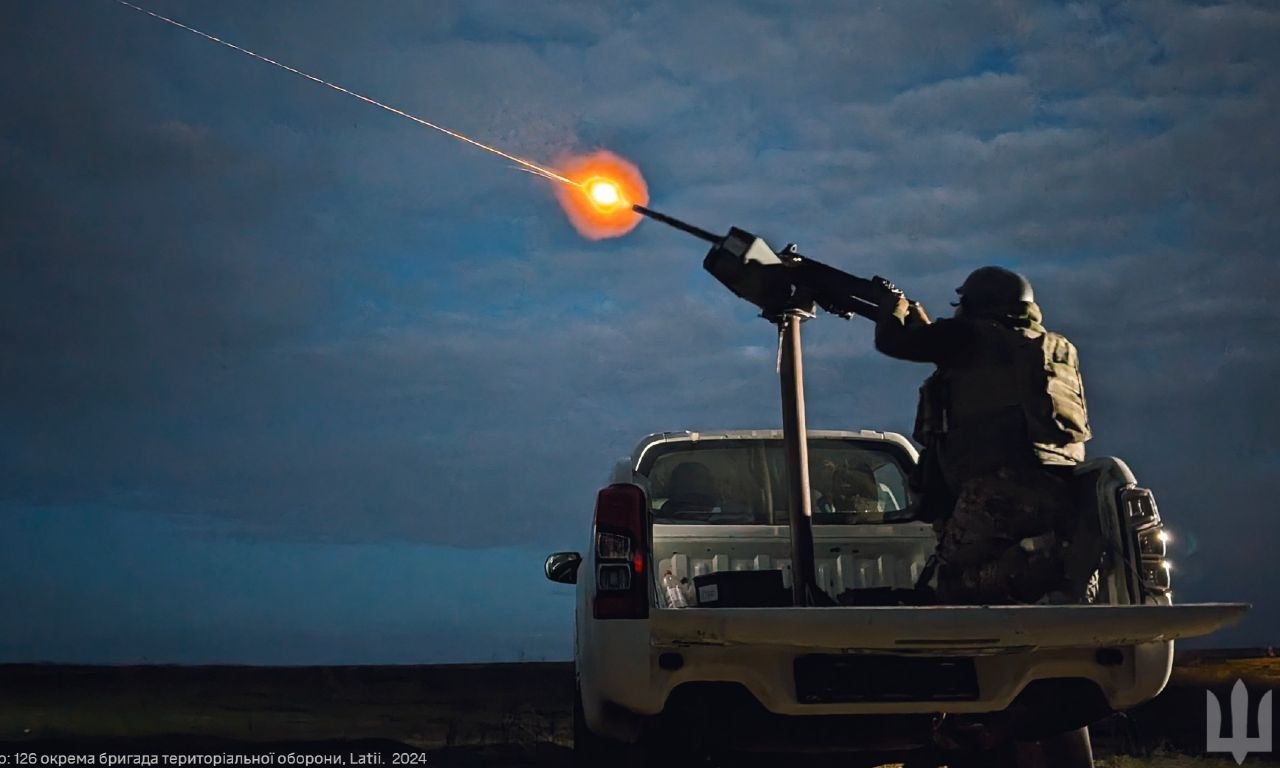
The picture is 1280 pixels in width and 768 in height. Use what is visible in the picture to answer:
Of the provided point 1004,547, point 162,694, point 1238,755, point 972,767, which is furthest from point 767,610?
point 162,694

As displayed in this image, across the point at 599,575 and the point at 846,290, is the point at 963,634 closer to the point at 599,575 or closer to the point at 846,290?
the point at 599,575

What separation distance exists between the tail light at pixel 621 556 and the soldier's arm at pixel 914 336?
1414 mm

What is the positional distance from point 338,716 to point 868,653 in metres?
8.64

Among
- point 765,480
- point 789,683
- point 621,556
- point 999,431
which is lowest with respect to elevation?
point 789,683

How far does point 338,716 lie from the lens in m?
11.8

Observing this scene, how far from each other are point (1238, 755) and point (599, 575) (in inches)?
236

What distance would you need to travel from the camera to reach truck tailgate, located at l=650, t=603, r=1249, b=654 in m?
3.98

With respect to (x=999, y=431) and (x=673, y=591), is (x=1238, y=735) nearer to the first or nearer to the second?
(x=999, y=431)

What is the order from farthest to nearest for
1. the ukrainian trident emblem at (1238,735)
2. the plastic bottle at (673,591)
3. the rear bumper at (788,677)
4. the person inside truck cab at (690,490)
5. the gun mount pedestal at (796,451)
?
the ukrainian trident emblem at (1238,735)
the person inside truck cab at (690,490)
the plastic bottle at (673,591)
the gun mount pedestal at (796,451)
the rear bumper at (788,677)

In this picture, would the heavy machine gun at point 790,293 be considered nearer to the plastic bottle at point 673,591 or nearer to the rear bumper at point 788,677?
the plastic bottle at point 673,591

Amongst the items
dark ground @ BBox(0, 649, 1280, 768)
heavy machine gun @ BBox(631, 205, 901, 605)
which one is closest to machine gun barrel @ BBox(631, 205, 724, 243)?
heavy machine gun @ BBox(631, 205, 901, 605)

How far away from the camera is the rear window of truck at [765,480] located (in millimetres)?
6008

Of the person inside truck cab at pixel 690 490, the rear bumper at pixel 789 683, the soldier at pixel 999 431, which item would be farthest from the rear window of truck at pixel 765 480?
the rear bumper at pixel 789 683

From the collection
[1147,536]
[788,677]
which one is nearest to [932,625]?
[788,677]
